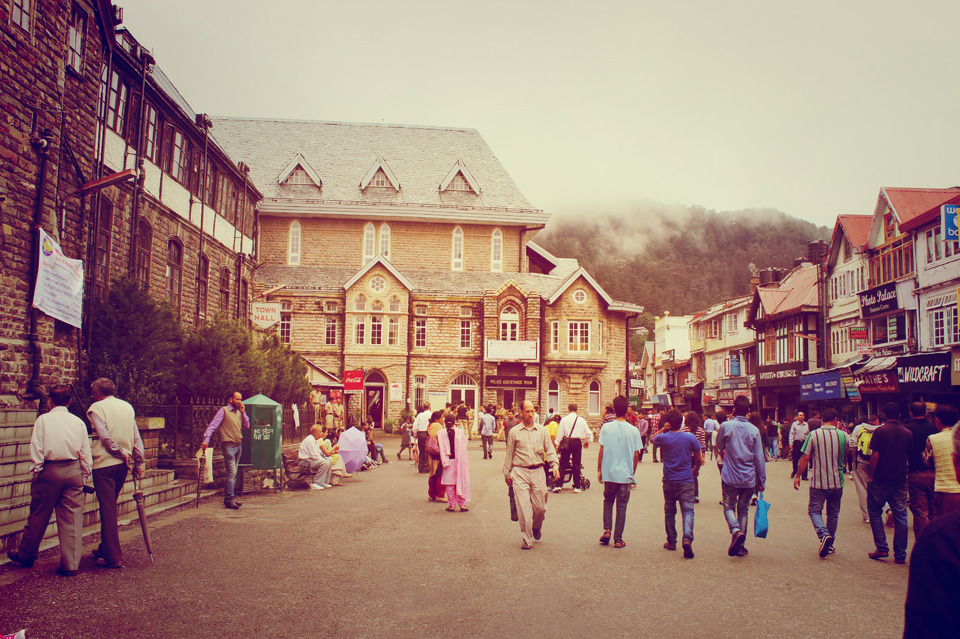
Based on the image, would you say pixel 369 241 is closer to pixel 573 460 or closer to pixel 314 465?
pixel 314 465

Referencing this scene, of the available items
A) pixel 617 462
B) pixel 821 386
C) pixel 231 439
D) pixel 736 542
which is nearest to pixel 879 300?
pixel 821 386

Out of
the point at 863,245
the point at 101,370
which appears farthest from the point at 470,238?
the point at 101,370

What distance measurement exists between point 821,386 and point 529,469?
30074 millimetres

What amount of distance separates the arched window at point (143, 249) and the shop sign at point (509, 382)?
2661cm

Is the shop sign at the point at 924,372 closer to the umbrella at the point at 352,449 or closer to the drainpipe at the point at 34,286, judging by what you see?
the umbrella at the point at 352,449

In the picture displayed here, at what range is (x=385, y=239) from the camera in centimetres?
4803

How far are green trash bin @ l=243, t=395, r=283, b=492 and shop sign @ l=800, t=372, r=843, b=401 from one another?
1071 inches

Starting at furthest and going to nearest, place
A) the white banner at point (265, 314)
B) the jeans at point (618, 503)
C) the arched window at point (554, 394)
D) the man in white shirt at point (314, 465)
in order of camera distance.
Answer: the arched window at point (554, 394) < the white banner at point (265, 314) < the man in white shirt at point (314, 465) < the jeans at point (618, 503)

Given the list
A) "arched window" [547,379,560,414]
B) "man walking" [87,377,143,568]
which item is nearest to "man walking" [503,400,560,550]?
"man walking" [87,377,143,568]

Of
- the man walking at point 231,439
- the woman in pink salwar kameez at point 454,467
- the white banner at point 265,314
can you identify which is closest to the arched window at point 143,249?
the man walking at point 231,439

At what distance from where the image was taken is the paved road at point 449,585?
19.4 feet

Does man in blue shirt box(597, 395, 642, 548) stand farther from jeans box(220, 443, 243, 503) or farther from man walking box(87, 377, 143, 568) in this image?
jeans box(220, 443, 243, 503)

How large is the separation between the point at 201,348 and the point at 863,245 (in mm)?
29476

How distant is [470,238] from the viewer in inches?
1908
